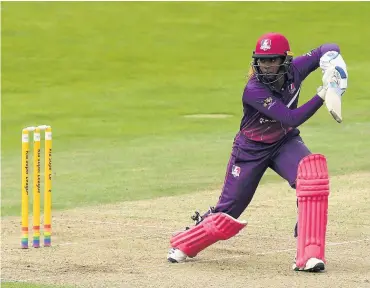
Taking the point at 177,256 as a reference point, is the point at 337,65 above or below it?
above

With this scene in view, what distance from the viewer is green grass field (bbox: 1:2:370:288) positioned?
1444 centimetres

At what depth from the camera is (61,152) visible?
1688 cm

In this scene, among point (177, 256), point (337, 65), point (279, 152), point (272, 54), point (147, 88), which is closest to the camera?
point (337, 65)

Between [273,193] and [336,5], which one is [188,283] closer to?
[273,193]

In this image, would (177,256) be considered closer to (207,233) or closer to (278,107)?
(207,233)

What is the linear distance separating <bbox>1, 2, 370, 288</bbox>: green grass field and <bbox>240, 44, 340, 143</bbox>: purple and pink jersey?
224 centimetres

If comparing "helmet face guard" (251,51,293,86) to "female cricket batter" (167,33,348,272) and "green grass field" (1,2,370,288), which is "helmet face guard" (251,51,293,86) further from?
"green grass field" (1,2,370,288)

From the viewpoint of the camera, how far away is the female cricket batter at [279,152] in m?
8.18

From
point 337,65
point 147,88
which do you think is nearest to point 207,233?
point 337,65

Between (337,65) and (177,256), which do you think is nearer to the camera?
(337,65)

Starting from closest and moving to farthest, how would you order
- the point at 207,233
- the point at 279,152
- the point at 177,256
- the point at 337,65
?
the point at 337,65 → the point at 279,152 → the point at 207,233 → the point at 177,256

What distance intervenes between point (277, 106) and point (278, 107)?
0.04 feet

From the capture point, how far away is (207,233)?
8.73m

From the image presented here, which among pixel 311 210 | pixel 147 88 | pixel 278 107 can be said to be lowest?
pixel 311 210
